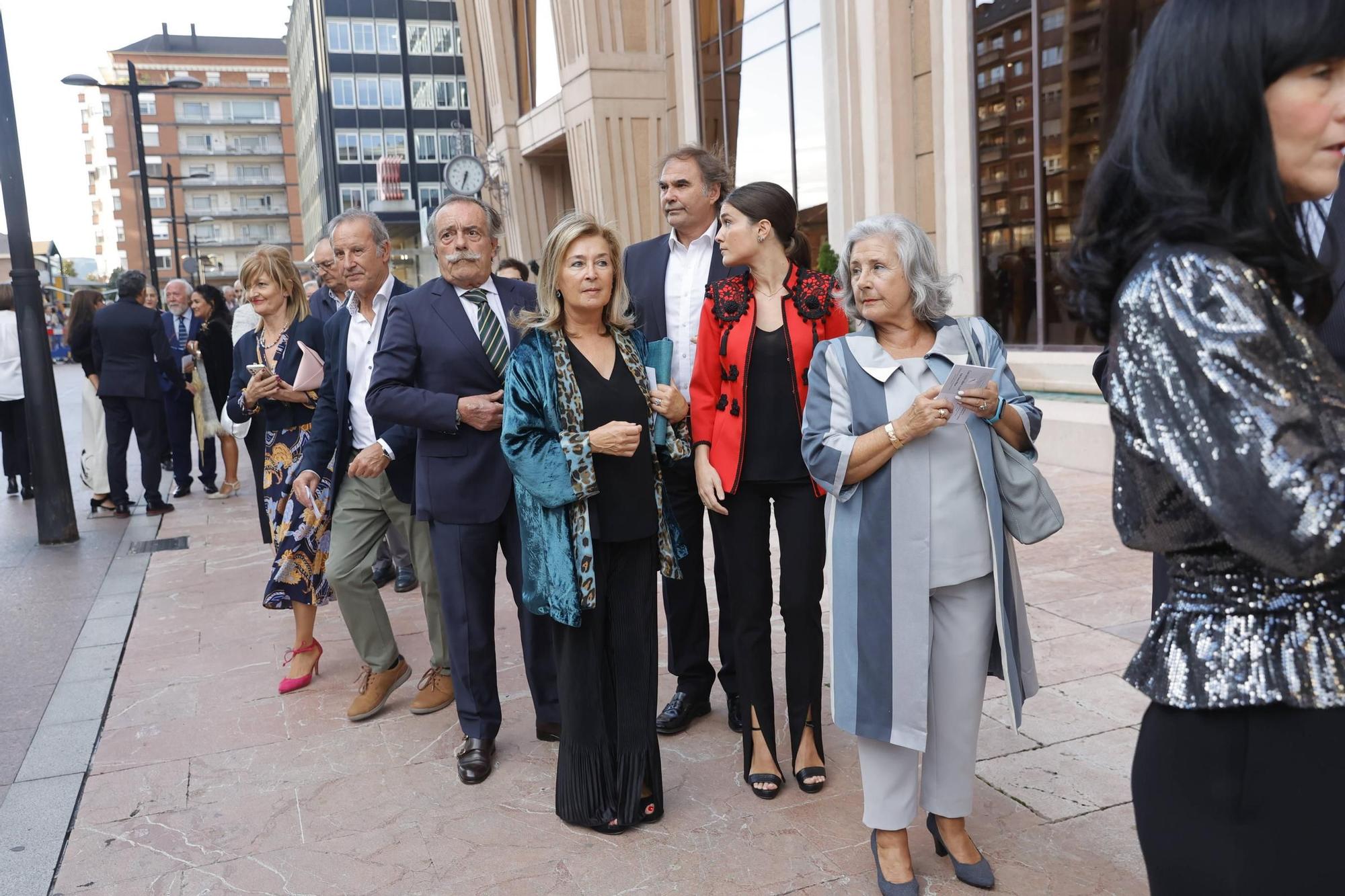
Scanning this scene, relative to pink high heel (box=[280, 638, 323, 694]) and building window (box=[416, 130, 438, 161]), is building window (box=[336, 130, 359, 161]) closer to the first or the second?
building window (box=[416, 130, 438, 161])

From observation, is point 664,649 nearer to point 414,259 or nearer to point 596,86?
point 596,86

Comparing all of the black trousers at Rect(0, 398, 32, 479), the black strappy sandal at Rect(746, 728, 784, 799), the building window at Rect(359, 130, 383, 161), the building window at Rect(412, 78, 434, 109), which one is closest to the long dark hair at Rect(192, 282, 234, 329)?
the black trousers at Rect(0, 398, 32, 479)

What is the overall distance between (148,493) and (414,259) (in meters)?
59.4

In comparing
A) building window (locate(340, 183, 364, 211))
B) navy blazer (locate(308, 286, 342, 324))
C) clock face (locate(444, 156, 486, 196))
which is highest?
building window (locate(340, 183, 364, 211))

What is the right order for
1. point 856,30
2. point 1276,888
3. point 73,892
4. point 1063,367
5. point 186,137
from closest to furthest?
point 1276,888 → point 73,892 → point 1063,367 → point 856,30 → point 186,137

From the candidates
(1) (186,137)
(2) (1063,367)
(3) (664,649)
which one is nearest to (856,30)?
(2) (1063,367)

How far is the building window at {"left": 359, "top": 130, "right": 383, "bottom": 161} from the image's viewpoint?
66500 millimetres

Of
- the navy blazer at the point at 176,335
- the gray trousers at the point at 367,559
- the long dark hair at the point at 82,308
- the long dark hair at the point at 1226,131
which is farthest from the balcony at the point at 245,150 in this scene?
the long dark hair at the point at 1226,131

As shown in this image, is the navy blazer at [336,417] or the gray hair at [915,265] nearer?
the gray hair at [915,265]

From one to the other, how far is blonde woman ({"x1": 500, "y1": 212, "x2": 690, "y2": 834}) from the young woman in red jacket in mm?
225

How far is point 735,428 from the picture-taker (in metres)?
3.80

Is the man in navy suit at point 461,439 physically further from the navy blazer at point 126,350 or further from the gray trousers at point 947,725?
the navy blazer at point 126,350

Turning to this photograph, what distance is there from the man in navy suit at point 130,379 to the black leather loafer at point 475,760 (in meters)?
7.33

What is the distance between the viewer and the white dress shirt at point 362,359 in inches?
190
